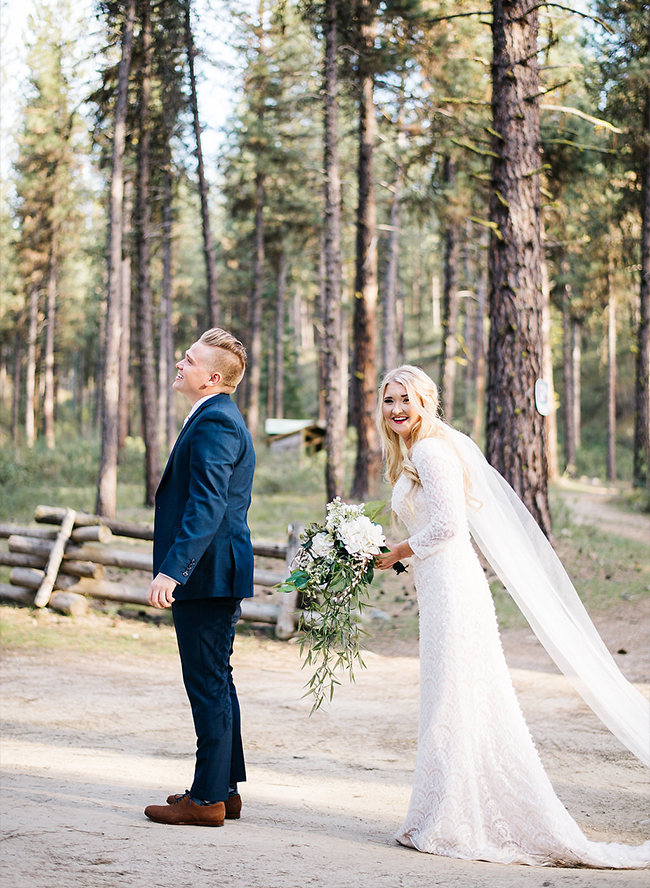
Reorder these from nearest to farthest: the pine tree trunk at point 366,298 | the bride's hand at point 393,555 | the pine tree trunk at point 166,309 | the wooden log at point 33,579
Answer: the bride's hand at point 393,555 → the wooden log at point 33,579 → the pine tree trunk at point 366,298 → the pine tree trunk at point 166,309

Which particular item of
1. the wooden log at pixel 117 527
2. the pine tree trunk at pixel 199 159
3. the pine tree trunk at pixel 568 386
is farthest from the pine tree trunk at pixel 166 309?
the pine tree trunk at pixel 568 386

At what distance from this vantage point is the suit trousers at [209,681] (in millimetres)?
3805

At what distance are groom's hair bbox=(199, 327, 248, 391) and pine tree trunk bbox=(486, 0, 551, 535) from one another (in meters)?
7.16

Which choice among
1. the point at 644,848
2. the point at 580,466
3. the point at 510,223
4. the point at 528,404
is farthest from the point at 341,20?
the point at 580,466

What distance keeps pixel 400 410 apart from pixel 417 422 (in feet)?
0.37

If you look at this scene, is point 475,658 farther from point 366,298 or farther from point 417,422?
point 366,298

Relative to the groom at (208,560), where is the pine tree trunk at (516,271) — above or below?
above

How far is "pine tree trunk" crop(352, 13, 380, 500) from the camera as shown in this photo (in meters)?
17.2

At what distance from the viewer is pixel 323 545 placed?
414 cm

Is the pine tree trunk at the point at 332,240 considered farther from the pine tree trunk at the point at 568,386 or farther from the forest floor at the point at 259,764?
the pine tree trunk at the point at 568,386

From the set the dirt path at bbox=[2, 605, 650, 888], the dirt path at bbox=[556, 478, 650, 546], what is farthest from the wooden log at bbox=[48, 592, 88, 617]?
the dirt path at bbox=[556, 478, 650, 546]

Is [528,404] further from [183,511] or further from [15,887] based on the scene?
[15,887]

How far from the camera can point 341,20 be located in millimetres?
15477

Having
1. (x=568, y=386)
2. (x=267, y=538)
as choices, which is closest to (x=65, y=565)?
(x=267, y=538)
